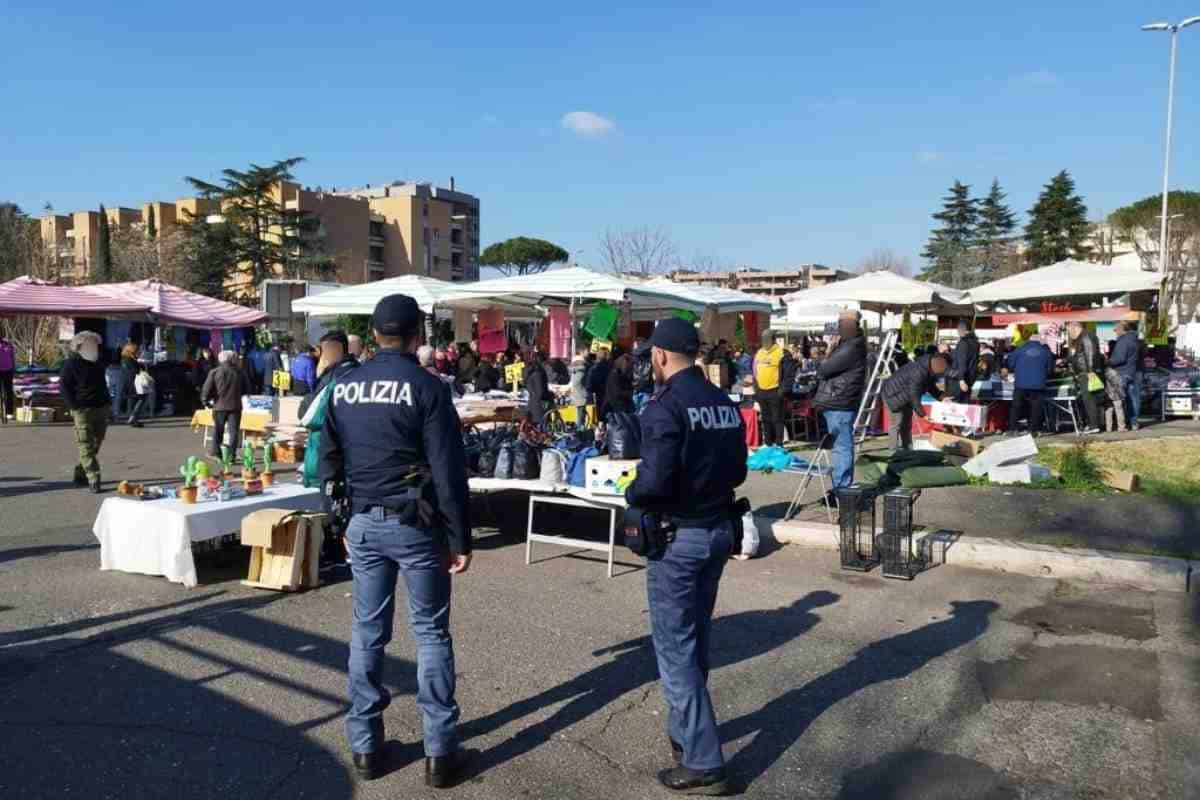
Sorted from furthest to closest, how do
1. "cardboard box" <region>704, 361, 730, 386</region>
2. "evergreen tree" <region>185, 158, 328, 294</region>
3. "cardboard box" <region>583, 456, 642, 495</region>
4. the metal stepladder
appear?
"evergreen tree" <region>185, 158, 328, 294</region> < "cardboard box" <region>704, 361, 730, 386</region> < the metal stepladder < "cardboard box" <region>583, 456, 642, 495</region>

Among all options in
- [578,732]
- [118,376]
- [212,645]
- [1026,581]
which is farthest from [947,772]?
[118,376]

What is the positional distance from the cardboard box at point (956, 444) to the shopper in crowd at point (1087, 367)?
3349 millimetres

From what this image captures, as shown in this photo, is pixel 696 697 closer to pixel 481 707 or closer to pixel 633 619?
pixel 481 707

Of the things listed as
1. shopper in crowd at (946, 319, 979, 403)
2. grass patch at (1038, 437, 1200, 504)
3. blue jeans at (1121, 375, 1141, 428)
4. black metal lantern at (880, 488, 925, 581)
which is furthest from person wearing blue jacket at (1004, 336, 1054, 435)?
black metal lantern at (880, 488, 925, 581)

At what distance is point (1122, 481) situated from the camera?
9062 millimetres

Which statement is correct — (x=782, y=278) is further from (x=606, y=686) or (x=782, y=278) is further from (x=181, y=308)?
(x=606, y=686)

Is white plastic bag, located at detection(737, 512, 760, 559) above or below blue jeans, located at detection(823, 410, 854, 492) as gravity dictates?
below

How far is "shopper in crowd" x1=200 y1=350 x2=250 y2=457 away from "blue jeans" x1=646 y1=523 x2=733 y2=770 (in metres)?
10.2

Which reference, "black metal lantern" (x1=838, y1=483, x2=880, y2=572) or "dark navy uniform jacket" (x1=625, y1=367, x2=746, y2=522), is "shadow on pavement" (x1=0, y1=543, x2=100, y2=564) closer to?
"dark navy uniform jacket" (x1=625, y1=367, x2=746, y2=522)

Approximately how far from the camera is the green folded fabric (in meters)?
9.39

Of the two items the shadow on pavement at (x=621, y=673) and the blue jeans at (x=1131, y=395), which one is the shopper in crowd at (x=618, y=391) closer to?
the shadow on pavement at (x=621, y=673)

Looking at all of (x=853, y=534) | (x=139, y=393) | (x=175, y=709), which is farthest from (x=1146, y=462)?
(x=139, y=393)

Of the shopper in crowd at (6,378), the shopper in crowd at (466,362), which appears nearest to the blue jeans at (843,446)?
the shopper in crowd at (466,362)

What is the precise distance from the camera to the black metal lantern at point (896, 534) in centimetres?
669
